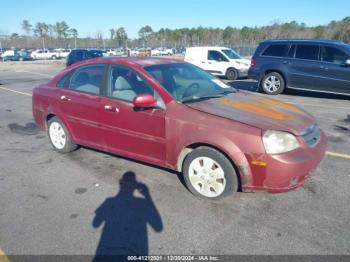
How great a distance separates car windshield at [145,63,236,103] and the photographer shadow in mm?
1291

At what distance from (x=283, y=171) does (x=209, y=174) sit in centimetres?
80

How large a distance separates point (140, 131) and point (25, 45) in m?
93.3

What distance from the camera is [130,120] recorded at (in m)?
3.97

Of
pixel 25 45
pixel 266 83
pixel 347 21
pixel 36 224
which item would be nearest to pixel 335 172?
pixel 36 224

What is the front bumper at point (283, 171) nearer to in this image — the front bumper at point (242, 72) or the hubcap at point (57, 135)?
the hubcap at point (57, 135)

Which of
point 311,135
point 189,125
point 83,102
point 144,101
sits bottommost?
point 311,135

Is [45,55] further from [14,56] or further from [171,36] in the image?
[171,36]

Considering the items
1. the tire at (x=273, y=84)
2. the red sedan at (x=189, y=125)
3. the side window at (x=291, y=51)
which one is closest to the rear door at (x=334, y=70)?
the side window at (x=291, y=51)

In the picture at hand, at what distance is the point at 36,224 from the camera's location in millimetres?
3145

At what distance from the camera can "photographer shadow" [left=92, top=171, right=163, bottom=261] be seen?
276 centimetres

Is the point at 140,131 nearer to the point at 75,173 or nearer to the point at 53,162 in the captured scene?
the point at 75,173

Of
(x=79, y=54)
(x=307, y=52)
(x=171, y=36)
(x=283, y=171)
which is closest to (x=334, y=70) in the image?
(x=307, y=52)

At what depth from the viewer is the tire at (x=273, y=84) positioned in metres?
10.5

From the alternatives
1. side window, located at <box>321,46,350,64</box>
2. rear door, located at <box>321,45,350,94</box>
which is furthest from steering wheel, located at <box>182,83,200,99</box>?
side window, located at <box>321,46,350,64</box>
